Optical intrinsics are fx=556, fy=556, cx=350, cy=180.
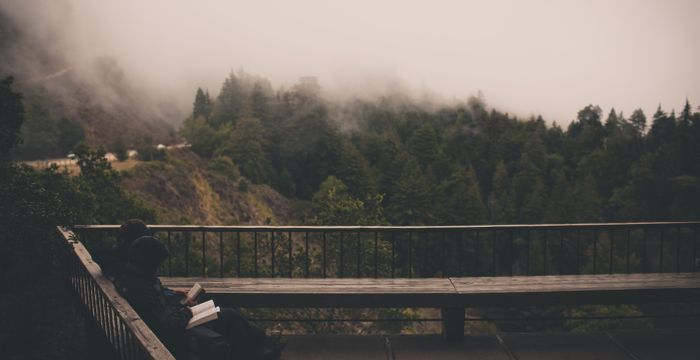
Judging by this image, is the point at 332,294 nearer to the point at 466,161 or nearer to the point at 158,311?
the point at 158,311

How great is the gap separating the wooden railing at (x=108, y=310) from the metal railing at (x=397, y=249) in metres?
0.87

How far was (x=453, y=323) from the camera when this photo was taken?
20.1ft

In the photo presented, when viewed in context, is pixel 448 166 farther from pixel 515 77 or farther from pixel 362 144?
pixel 515 77

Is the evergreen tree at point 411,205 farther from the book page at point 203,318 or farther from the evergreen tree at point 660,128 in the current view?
the book page at point 203,318

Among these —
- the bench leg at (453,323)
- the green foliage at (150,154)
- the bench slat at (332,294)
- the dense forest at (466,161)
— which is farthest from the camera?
the dense forest at (466,161)

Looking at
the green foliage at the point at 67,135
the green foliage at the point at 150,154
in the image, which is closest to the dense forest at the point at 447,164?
the green foliage at the point at 150,154

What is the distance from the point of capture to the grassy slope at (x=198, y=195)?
5047cm

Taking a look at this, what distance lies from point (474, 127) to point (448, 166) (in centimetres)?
2517

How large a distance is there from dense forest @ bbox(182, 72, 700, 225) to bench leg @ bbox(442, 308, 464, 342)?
54312 millimetres

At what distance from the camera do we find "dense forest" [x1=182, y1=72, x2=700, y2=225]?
72.4 m

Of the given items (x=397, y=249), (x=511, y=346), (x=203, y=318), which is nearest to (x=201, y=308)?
(x=203, y=318)

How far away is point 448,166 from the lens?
89.3 m

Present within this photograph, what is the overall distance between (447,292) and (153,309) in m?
2.85

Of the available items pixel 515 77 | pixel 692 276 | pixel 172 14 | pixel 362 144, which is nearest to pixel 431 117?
pixel 362 144
